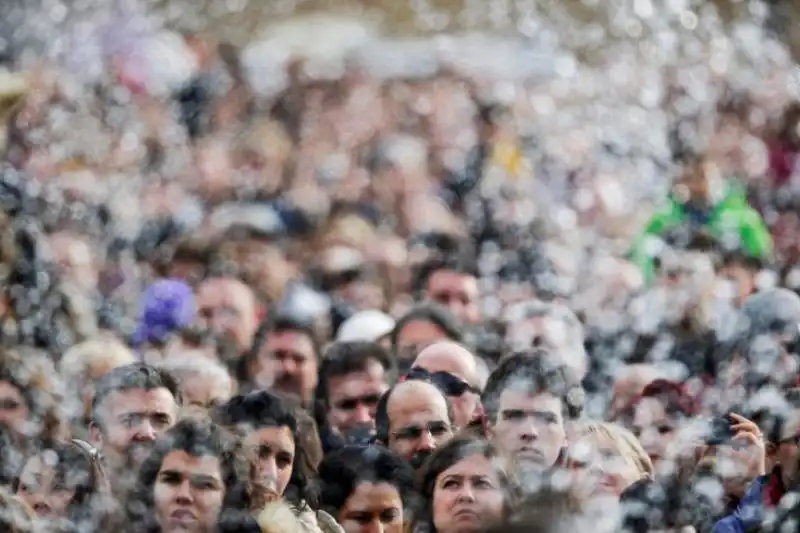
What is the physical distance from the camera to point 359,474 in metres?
8.72

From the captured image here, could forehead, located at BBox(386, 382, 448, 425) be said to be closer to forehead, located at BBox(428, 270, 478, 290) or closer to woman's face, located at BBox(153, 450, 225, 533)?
woman's face, located at BBox(153, 450, 225, 533)

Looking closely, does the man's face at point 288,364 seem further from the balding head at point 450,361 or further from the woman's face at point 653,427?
A: the woman's face at point 653,427

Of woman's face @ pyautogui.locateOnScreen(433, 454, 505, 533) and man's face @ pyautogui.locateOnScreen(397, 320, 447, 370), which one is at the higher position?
woman's face @ pyautogui.locateOnScreen(433, 454, 505, 533)

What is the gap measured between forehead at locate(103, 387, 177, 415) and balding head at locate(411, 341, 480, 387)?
1080 millimetres

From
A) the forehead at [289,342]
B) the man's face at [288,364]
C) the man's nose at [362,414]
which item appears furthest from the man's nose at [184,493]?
the forehead at [289,342]

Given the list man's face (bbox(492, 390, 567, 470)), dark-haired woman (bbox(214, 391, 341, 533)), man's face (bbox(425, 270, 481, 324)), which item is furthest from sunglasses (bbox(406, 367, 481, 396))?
man's face (bbox(425, 270, 481, 324))

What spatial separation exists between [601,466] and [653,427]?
28.9 inches

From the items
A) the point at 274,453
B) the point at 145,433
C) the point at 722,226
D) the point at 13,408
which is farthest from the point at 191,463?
the point at 722,226

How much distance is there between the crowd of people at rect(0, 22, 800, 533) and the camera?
8.55 m

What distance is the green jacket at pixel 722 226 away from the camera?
1182 cm

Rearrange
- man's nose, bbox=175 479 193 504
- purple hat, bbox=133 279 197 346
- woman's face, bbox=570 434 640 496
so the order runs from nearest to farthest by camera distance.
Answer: man's nose, bbox=175 479 193 504 < woman's face, bbox=570 434 640 496 < purple hat, bbox=133 279 197 346

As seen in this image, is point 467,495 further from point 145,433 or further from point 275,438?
point 145,433

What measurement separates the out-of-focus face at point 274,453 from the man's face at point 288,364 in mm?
1494

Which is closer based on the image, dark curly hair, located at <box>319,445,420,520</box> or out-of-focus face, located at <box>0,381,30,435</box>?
dark curly hair, located at <box>319,445,420,520</box>
